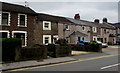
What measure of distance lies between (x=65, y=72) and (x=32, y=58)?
5686 millimetres

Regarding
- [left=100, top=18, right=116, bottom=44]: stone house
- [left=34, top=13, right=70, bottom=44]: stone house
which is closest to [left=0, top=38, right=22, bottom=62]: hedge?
[left=34, top=13, right=70, bottom=44]: stone house

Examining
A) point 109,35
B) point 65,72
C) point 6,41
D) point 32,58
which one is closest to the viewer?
point 65,72

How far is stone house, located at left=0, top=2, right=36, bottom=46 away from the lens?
20575 millimetres

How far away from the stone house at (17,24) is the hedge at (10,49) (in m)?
8.64

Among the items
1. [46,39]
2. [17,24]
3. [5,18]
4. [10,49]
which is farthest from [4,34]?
[10,49]

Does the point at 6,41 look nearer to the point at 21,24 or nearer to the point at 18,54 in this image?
the point at 18,54

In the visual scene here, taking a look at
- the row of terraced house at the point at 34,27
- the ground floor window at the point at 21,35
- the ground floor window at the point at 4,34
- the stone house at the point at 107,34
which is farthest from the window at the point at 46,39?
the stone house at the point at 107,34

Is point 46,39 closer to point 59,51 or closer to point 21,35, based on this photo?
point 21,35

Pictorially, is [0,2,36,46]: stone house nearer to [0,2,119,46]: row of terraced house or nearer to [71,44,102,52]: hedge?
[0,2,119,46]: row of terraced house

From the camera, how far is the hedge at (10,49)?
12.3 metres

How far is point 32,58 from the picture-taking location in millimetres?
13625

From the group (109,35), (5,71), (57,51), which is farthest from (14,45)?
(109,35)

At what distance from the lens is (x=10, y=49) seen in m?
12.4

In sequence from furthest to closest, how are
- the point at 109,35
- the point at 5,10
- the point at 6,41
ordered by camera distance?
the point at 109,35 < the point at 5,10 < the point at 6,41
